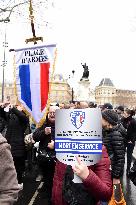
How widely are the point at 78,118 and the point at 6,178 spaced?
69 cm

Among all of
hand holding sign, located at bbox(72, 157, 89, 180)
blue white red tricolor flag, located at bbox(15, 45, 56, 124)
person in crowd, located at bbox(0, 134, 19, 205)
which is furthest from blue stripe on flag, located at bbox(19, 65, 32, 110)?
person in crowd, located at bbox(0, 134, 19, 205)

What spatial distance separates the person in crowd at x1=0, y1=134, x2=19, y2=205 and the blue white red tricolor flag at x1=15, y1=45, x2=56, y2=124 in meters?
3.40

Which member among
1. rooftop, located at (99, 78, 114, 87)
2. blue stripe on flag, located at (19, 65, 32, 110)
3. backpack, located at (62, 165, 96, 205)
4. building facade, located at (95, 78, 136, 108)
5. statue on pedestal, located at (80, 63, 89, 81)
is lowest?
backpack, located at (62, 165, 96, 205)

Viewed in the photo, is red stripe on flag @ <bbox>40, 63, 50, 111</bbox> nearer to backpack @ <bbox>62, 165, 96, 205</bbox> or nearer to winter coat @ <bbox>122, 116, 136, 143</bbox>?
backpack @ <bbox>62, 165, 96, 205</bbox>

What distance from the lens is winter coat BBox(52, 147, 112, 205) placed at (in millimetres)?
3225

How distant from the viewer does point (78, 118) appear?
10.7 feet

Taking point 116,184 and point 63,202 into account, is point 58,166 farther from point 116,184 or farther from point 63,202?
point 116,184

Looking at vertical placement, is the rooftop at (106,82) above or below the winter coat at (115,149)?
above

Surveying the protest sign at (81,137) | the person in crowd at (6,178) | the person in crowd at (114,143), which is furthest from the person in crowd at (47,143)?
the person in crowd at (6,178)

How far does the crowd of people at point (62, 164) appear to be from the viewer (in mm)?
2867

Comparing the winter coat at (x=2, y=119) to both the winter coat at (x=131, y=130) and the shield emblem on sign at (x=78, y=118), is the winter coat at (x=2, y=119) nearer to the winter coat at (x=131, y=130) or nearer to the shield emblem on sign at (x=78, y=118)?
the winter coat at (x=131, y=130)

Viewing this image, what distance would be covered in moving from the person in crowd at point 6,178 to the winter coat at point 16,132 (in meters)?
5.63

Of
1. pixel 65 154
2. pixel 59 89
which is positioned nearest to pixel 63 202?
pixel 65 154

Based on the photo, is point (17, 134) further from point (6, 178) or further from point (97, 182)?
point (6, 178)
